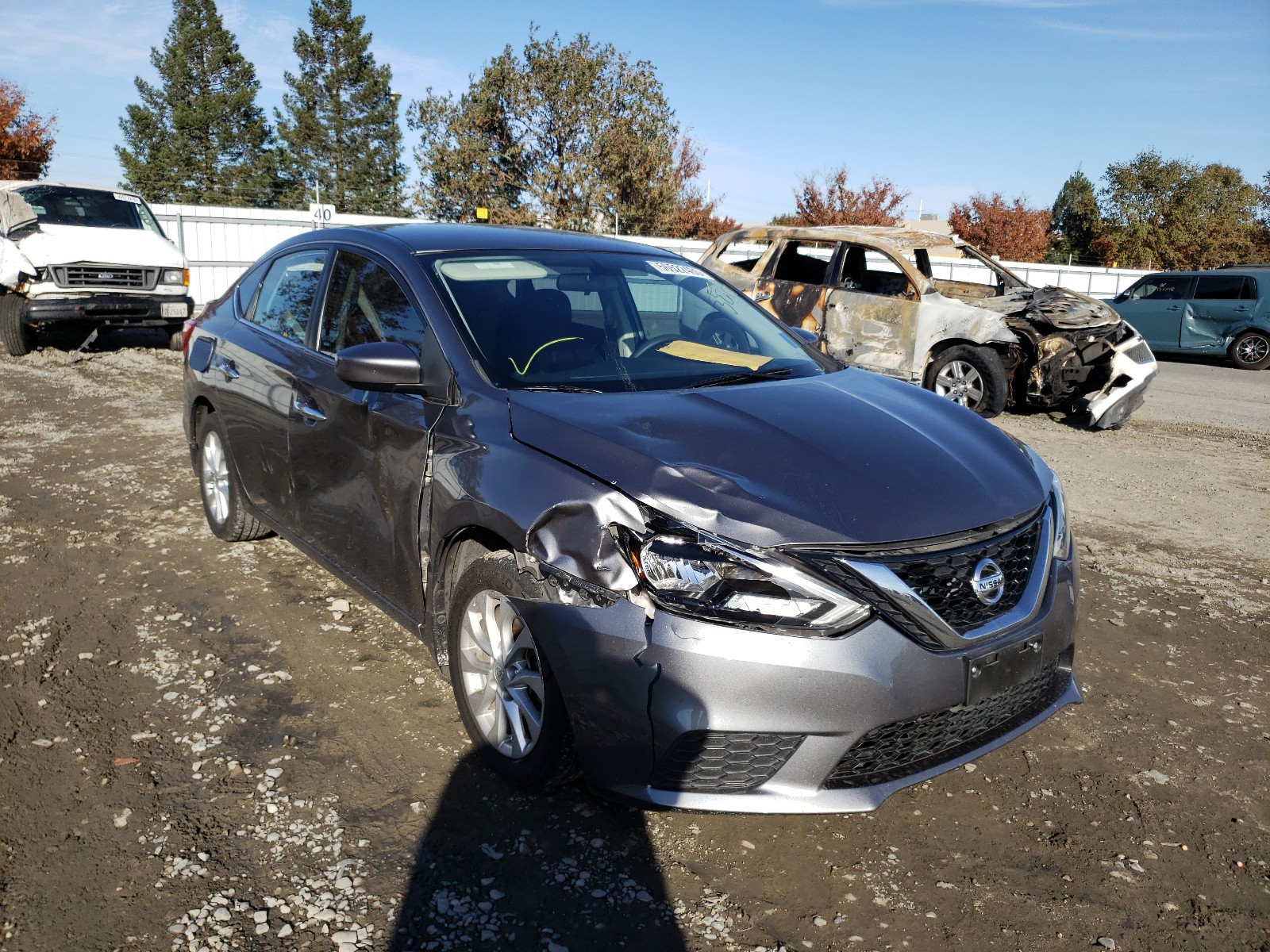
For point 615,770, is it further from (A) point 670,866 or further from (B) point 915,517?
(B) point 915,517

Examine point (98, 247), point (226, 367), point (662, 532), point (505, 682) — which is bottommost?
point (505, 682)

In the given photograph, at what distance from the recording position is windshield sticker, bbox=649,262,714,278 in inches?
170

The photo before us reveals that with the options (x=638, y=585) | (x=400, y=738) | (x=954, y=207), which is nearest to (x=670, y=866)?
(x=638, y=585)

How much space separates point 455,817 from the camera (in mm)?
2908

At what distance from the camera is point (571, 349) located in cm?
348

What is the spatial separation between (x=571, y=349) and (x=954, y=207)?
1721 inches

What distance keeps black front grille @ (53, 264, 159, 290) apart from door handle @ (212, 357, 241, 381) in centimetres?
887

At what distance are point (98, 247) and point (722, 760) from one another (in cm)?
1261

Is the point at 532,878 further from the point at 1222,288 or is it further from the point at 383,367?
the point at 1222,288

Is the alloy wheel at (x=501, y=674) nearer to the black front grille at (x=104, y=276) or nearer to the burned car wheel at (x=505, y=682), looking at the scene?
the burned car wheel at (x=505, y=682)

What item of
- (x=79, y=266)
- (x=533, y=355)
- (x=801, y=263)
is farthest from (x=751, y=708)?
(x=79, y=266)

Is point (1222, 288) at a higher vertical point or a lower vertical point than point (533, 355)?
higher

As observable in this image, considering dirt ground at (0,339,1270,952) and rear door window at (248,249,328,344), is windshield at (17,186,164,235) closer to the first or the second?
dirt ground at (0,339,1270,952)

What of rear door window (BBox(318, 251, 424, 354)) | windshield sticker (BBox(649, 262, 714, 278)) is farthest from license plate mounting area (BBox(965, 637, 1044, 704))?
windshield sticker (BBox(649, 262, 714, 278))
